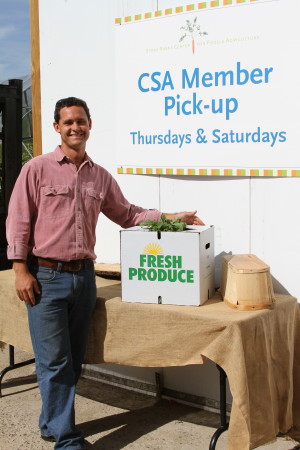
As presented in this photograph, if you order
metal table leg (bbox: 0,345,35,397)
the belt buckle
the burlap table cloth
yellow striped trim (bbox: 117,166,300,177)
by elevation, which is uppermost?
yellow striped trim (bbox: 117,166,300,177)

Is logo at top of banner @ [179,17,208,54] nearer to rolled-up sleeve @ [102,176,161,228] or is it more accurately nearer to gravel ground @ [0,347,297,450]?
A: rolled-up sleeve @ [102,176,161,228]

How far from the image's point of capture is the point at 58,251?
319 centimetres

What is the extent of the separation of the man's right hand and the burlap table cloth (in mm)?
446

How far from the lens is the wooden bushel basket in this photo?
3012 millimetres

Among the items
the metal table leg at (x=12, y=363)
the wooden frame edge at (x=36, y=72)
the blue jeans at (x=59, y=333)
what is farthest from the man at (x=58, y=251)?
the wooden frame edge at (x=36, y=72)

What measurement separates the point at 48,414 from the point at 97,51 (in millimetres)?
2421

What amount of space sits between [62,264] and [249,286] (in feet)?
3.28

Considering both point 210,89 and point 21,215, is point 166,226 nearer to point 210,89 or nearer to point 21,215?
point 21,215

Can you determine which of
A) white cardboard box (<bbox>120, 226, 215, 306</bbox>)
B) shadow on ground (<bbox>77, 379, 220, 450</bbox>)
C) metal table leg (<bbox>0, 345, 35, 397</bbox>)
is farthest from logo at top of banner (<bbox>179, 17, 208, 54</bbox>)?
metal table leg (<bbox>0, 345, 35, 397</bbox>)

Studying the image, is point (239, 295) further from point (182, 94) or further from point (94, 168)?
point (182, 94)

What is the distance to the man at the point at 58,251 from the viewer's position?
3.17m

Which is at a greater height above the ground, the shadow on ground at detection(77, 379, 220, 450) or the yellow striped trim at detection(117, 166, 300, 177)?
the yellow striped trim at detection(117, 166, 300, 177)

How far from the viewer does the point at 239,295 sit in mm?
3061

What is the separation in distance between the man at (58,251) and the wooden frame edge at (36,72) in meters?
1.42
